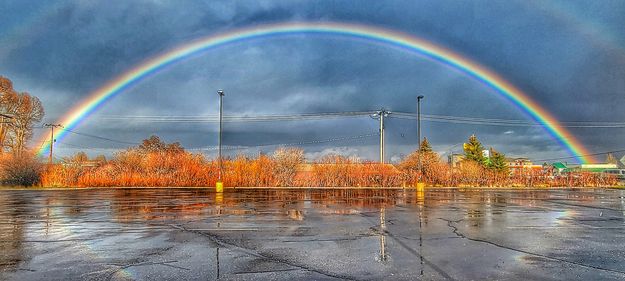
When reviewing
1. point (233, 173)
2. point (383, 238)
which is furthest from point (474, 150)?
point (383, 238)

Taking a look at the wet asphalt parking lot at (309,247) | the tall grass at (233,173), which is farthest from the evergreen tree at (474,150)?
the wet asphalt parking lot at (309,247)

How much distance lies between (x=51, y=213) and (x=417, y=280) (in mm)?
14930

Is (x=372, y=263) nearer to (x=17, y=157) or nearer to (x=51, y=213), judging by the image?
(x=51, y=213)

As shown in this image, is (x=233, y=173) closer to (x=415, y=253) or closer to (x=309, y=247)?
(x=309, y=247)

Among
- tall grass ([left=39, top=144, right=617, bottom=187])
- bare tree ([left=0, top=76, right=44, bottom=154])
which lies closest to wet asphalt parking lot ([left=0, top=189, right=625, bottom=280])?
tall grass ([left=39, top=144, right=617, bottom=187])

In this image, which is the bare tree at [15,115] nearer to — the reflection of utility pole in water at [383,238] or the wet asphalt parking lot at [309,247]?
the wet asphalt parking lot at [309,247]

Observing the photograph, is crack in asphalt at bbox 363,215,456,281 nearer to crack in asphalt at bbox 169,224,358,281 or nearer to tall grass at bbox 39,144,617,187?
crack in asphalt at bbox 169,224,358,281

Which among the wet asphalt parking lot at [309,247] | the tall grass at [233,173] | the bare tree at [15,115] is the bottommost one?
the wet asphalt parking lot at [309,247]

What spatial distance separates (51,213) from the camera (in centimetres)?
1534

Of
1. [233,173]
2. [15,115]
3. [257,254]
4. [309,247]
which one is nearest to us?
[257,254]

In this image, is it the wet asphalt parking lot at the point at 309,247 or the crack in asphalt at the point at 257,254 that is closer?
the crack in asphalt at the point at 257,254

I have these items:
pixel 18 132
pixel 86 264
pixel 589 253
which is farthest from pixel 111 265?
pixel 18 132

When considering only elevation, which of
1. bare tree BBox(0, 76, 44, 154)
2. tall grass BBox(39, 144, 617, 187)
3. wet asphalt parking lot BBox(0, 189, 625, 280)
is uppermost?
bare tree BBox(0, 76, 44, 154)

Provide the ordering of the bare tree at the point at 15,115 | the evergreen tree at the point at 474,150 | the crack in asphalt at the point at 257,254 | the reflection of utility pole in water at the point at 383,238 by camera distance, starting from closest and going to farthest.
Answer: the crack in asphalt at the point at 257,254, the reflection of utility pole in water at the point at 383,238, the bare tree at the point at 15,115, the evergreen tree at the point at 474,150
